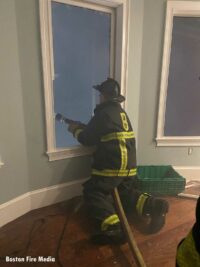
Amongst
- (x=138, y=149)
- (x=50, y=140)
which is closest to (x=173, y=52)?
(x=138, y=149)

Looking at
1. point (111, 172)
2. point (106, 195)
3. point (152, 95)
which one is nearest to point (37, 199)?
point (106, 195)

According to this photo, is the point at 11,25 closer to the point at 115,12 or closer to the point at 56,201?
the point at 115,12

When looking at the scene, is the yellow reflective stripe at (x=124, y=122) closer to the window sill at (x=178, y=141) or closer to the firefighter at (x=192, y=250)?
the window sill at (x=178, y=141)

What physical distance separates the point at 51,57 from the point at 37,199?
4.61 ft

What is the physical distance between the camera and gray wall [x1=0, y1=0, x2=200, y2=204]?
1.92 metres

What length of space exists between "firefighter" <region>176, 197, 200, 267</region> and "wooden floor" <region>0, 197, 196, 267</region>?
108 cm

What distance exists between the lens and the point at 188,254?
72cm

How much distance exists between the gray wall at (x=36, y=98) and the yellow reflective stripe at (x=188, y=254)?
1691mm

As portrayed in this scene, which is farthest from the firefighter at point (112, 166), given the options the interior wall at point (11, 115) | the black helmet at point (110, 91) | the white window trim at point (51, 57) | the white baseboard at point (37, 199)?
the interior wall at point (11, 115)

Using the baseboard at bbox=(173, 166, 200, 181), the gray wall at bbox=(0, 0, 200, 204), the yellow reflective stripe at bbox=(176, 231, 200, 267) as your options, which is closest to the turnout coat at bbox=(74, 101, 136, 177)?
the gray wall at bbox=(0, 0, 200, 204)

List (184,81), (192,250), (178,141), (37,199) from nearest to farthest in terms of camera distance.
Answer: (192,250)
(37,199)
(184,81)
(178,141)

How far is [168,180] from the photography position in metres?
2.42

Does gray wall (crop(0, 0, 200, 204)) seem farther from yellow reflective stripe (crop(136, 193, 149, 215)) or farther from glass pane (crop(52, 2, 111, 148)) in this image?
yellow reflective stripe (crop(136, 193, 149, 215))

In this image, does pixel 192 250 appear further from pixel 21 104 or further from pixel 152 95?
pixel 152 95
